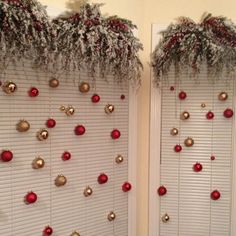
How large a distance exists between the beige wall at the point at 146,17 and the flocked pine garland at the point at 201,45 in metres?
0.14

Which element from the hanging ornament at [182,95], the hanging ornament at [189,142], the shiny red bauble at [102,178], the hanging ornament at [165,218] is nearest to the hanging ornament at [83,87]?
the shiny red bauble at [102,178]

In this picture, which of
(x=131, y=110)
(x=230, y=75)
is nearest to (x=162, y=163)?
(x=131, y=110)

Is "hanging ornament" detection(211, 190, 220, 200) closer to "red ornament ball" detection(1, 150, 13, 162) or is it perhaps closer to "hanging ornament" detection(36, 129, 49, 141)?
"hanging ornament" detection(36, 129, 49, 141)

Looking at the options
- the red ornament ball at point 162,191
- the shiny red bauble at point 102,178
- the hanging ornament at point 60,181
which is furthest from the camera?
the red ornament ball at point 162,191

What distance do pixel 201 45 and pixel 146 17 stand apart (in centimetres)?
49

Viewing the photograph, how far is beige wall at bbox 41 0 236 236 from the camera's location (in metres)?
2.02

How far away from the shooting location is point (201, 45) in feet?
5.96

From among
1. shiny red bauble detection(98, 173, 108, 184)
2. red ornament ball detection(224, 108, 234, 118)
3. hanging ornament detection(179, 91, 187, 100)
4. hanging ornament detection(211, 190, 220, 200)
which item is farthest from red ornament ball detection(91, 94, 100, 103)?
hanging ornament detection(211, 190, 220, 200)

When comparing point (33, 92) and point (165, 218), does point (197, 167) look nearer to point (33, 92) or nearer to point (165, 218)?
point (165, 218)

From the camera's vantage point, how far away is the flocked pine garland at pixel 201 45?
1807 millimetres

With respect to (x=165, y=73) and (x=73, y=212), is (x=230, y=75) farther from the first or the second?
(x=73, y=212)

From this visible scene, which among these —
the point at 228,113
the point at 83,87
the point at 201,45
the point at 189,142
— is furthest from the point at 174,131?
the point at 83,87

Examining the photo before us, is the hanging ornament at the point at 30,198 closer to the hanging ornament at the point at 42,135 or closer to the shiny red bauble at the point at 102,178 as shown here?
the hanging ornament at the point at 42,135

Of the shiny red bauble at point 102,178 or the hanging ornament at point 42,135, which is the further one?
the shiny red bauble at point 102,178
